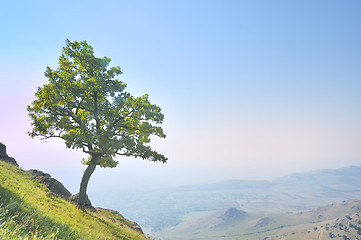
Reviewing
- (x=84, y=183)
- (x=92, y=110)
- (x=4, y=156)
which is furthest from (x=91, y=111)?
(x=4, y=156)

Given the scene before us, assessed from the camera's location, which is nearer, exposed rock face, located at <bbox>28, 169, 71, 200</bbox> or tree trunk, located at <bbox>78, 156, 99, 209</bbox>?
tree trunk, located at <bbox>78, 156, 99, 209</bbox>

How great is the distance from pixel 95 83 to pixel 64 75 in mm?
3212

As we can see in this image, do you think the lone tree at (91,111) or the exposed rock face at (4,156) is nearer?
the lone tree at (91,111)

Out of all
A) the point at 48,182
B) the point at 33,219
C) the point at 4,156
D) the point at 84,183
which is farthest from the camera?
the point at 4,156

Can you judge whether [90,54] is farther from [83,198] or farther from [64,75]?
[83,198]

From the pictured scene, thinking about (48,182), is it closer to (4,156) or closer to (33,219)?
(4,156)

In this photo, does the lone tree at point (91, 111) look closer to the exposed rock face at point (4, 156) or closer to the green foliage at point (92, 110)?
the green foliage at point (92, 110)

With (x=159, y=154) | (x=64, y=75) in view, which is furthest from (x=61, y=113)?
(x=159, y=154)

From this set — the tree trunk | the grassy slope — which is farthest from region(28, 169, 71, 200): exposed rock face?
the tree trunk

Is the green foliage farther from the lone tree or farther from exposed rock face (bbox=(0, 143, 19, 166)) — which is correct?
exposed rock face (bbox=(0, 143, 19, 166))

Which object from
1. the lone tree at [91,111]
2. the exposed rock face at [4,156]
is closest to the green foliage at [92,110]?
the lone tree at [91,111]

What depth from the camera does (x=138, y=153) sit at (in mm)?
20188

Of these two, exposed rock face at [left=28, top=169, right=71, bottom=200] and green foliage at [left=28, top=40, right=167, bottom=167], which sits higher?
green foliage at [left=28, top=40, right=167, bottom=167]

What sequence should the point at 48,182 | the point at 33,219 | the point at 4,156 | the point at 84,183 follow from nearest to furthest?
1. the point at 33,219
2. the point at 84,183
3. the point at 48,182
4. the point at 4,156
